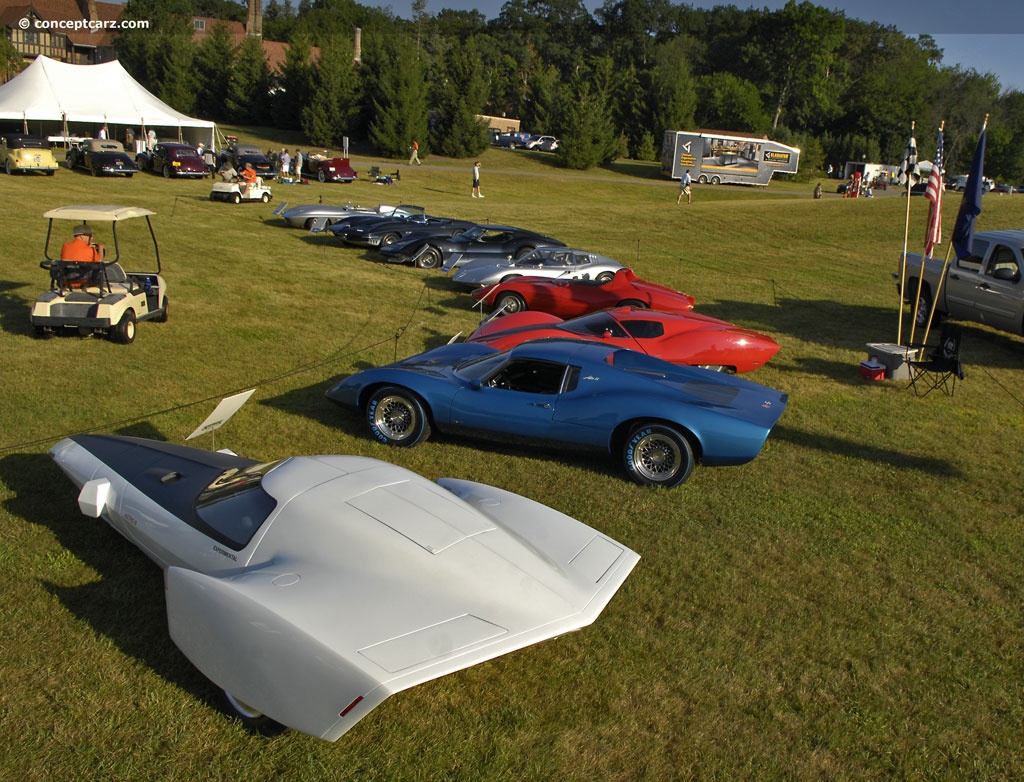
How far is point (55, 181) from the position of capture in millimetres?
31906

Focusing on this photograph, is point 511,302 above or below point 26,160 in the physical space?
below

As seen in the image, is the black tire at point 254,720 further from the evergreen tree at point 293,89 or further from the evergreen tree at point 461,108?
the evergreen tree at point 293,89

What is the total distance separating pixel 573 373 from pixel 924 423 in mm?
5076

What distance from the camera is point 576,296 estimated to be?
47.3ft

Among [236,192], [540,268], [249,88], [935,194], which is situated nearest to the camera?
[935,194]

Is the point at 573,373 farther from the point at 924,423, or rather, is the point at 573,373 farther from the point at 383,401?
the point at 924,423

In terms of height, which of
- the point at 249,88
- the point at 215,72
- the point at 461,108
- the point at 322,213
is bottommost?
the point at 322,213

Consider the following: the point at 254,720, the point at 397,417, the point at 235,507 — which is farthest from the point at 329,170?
the point at 254,720

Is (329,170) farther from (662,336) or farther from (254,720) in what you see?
(254,720)

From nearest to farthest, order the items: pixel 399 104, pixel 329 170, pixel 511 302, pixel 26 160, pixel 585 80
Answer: pixel 511 302, pixel 26 160, pixel 329 170, pixel 399 104, pixel 585 80

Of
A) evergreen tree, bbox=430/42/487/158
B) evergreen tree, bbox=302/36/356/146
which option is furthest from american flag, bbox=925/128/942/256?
evergreen tree, bbox=302/36/356/146

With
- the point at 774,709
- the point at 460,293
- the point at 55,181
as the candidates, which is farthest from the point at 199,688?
the point at 55,181

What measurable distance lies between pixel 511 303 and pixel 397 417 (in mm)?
6667

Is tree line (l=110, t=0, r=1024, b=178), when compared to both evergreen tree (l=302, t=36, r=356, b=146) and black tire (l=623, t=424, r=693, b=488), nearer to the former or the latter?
evergreen tree (l=302, t=36, r=356, b=146)
